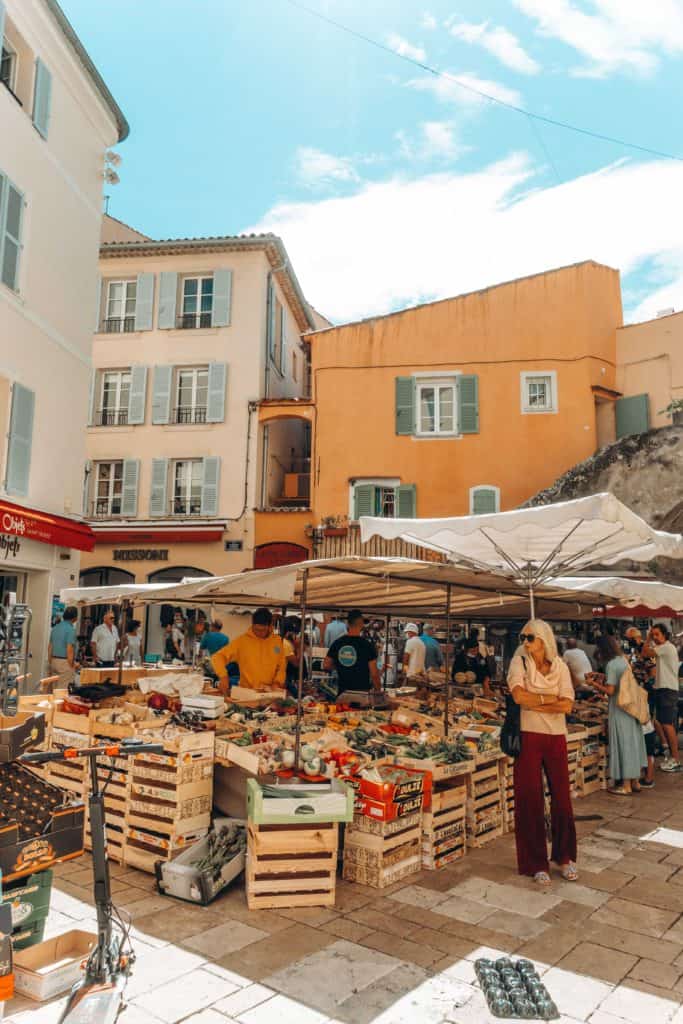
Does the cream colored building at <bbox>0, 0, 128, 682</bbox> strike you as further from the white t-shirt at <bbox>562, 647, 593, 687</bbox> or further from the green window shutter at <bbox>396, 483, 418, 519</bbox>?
the green window shutter at <bbox>396, 483, 418, 519</bbox>

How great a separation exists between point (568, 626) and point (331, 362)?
956 cm

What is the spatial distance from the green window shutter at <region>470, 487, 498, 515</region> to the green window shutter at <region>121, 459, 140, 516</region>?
358 inches

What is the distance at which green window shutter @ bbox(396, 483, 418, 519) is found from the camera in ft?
65.6

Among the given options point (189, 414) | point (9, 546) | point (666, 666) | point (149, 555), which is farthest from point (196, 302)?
point (666, 666)

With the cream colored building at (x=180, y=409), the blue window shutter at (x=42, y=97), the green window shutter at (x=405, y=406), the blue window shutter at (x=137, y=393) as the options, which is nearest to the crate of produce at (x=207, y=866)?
the blue window shutter at (x=42, y=97)

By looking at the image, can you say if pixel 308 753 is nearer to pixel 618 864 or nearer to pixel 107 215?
pixel 618 864

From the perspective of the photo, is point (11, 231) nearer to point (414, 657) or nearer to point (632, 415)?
point (414, 657)

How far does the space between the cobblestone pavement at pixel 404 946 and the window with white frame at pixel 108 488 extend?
53.0 feet

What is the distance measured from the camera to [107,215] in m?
23.4

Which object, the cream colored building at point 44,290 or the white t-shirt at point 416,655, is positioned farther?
the white t-shirt at point 416,655

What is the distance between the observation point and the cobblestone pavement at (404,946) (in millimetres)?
3477

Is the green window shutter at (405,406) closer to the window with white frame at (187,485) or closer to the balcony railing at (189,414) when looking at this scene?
the balcony railing at (189,414)

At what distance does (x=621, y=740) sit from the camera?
8219 mm

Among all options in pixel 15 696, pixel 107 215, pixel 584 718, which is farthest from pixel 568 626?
pixel 107 215
